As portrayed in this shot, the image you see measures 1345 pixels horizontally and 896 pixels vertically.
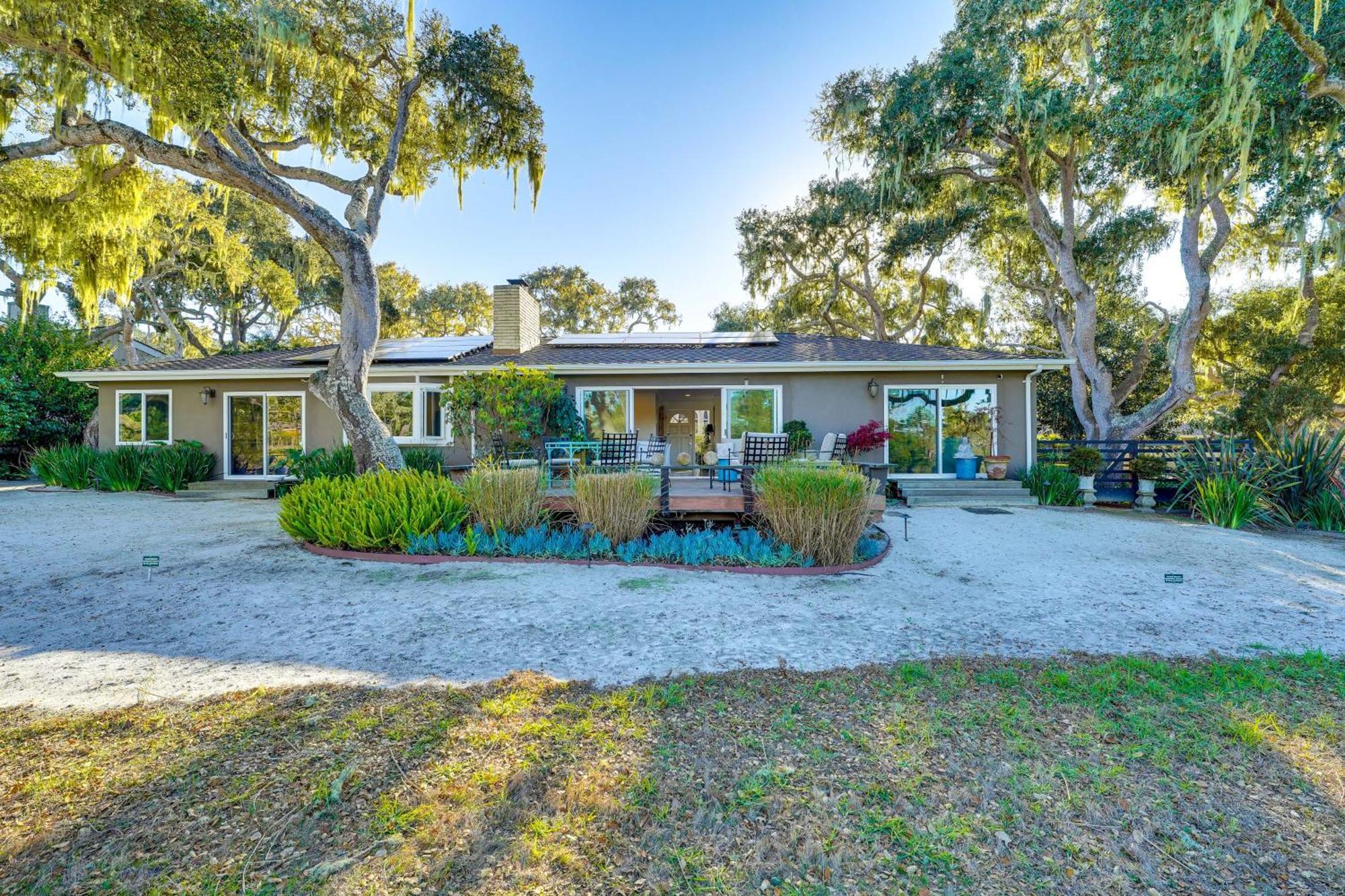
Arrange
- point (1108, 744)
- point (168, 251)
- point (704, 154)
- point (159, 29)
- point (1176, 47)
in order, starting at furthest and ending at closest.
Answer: point (168, 251)
point (704, 154)
point (1176, 47)
point (159, 29)
point (1108, 744)

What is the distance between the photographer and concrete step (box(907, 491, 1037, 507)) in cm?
981

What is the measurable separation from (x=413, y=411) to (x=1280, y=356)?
66.3 ft

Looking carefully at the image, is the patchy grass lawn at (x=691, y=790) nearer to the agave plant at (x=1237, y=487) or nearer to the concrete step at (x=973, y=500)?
the agave plant at (x=1237, y=487)

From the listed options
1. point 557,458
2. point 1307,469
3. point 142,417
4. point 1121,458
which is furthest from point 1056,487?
point 142,417

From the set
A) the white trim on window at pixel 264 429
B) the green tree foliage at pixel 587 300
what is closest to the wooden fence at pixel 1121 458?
the white trim on window at pixel 264 429

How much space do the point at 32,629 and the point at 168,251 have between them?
19683mm

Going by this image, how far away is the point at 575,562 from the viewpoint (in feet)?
18.4

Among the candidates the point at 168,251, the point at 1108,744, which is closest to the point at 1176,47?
the point at 1108,744

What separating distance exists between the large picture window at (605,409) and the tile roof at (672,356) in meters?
0.62

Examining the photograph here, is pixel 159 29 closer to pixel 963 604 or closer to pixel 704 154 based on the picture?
pixel 963 604

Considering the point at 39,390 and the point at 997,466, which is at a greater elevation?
the point at 39,390

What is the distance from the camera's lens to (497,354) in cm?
1253

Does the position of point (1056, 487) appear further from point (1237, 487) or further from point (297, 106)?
point (297, 106)

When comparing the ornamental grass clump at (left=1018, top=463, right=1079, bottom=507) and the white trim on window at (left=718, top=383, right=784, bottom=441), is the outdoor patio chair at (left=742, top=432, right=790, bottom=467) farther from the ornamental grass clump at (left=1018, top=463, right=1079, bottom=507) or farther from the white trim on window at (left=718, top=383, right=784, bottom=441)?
the ornamental grass clump at (left=1018, top=463, right=1079, bottom=507)
